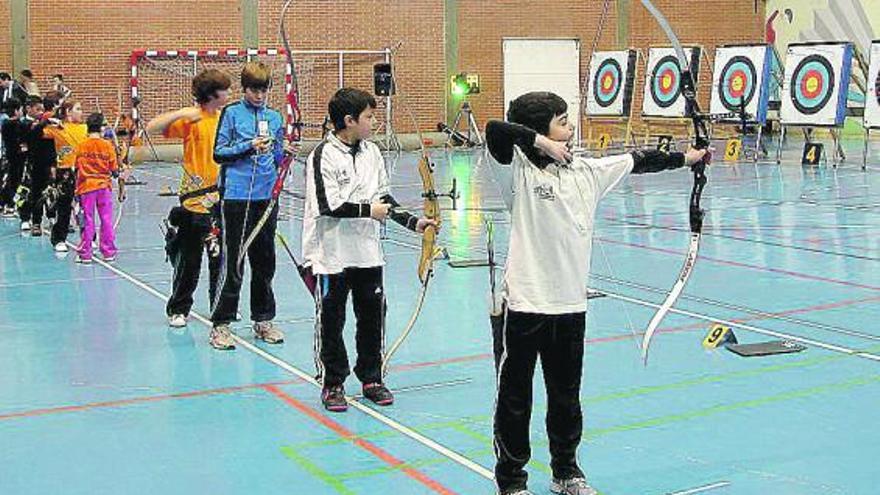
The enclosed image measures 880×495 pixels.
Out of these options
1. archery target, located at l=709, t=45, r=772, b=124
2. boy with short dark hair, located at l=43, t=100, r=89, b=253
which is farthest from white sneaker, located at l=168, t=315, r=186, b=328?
archery target, located at l=709, t=45, r=772, b=124

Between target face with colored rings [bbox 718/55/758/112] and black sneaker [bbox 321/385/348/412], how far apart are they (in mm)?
16726

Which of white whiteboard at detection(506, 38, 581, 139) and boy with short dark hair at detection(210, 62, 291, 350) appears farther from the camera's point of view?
white whiteboard at detection(506, 38, 581, 139)

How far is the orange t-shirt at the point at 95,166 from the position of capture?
30.3ft

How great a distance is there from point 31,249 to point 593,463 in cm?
758

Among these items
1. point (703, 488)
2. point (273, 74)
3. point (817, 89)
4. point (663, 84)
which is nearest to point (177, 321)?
point (703, 488)

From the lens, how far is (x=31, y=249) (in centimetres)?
1047

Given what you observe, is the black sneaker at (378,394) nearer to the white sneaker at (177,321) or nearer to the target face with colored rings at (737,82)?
the white sneaker at (177,321)

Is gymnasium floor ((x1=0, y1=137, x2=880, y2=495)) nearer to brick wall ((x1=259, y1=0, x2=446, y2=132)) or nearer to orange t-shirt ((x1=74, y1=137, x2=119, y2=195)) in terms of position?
orange t-shirt ((x1=74, y1=137, x2=119, y2=195))

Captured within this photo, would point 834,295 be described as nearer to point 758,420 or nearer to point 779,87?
point 758,420

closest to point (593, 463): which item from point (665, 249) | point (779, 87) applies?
point (665, 249)

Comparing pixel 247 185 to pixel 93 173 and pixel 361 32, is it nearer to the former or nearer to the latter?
pixel 93 173

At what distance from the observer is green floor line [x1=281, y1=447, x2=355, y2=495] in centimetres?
394

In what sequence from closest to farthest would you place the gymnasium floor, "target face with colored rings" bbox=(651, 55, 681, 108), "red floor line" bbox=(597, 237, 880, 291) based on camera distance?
the gymnasium floor < "red floor line" bbox=(597, 237, 880, 291) < "target face with colored rings" bbox=(651, 55, 681, 108)

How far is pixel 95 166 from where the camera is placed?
9.30m
